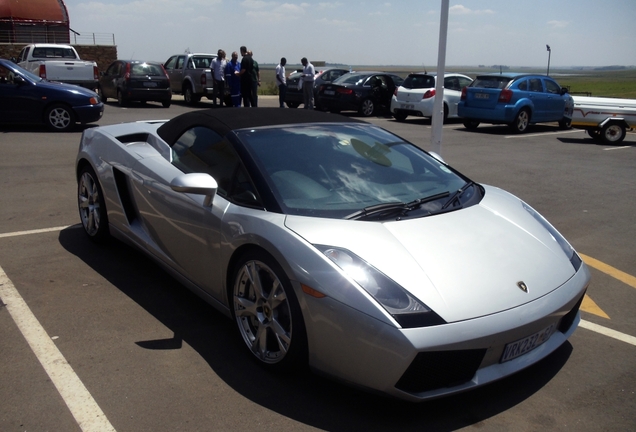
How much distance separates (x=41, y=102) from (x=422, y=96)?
33.3 feet

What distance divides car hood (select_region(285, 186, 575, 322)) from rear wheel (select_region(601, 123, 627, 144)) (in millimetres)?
12117

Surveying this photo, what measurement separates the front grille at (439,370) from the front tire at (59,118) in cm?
1209

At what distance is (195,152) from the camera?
4457 millimetres

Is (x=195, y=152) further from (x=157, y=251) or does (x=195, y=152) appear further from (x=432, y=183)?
(x=432, y=183)

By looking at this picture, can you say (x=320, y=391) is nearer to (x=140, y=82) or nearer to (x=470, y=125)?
(x=470, y=125)

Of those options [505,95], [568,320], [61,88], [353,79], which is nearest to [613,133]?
[505,95]

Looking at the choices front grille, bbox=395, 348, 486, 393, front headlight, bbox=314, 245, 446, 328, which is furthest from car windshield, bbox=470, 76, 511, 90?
front grille, bbox=395, 348, 486, 393

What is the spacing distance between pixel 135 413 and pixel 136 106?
62.0 feet

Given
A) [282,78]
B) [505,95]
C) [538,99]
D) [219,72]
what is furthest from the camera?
[282,78]

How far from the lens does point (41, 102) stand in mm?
12930

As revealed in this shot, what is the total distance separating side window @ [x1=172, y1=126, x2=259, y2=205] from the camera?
3.82m

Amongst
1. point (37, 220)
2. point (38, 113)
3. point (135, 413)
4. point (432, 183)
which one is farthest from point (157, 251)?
point (38, 113)

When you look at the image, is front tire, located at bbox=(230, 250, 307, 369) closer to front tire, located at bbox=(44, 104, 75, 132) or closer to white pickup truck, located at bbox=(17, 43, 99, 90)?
front tire, located at bbox=(44, 104, 75, 132)

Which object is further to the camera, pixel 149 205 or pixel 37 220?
pixel 37 220
